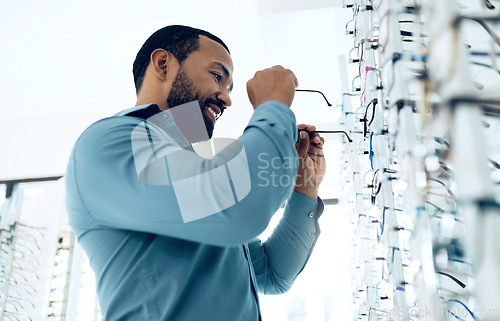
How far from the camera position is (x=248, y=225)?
560mm

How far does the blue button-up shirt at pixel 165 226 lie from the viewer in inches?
22.2

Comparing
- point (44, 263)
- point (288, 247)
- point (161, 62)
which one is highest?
point (161, 62)

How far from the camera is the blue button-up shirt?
56 centimetres

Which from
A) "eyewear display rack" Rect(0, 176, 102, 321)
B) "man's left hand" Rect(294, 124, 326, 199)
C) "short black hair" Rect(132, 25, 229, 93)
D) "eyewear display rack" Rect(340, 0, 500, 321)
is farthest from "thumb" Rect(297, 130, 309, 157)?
"eyewear display rack" Rect(0, 176, 102, 321)

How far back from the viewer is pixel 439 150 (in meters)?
0.45

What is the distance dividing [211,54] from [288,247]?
40 centimetres

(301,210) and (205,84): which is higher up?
(205,84)

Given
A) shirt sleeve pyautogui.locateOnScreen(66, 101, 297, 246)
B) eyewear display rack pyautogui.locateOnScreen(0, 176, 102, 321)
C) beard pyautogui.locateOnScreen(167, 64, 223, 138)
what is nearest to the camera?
shirt sleeve pyautogui.locateOnScreen(66, 101, 297, 246)

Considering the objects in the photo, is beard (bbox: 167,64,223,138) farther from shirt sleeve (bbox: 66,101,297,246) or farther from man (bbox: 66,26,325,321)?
shirt sleeve (bbox: 66,101,297,246)

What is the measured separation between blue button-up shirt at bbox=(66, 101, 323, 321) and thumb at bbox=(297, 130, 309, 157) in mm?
197

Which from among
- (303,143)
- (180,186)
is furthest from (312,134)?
(180,186)

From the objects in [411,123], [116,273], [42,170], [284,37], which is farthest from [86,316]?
[411,123]

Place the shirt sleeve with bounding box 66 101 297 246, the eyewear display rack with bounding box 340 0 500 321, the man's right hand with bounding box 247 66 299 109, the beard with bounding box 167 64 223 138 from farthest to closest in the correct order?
the beard with bounding box 167 64 223 138, the man's right hand with bounding box 247 66 299 109, the shirt sleeve with bounding box 66 101 297 246, the eyewear display rack with bounding box 340 0 500 321

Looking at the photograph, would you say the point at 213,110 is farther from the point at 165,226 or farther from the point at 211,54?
the point at 165,226
